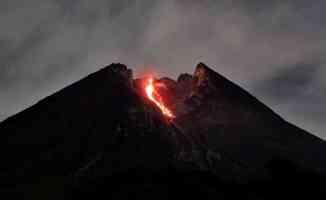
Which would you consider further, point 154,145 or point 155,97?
point 155,97

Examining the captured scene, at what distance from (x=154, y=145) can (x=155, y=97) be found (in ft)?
113

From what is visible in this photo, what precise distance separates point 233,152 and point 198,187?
1186 inches

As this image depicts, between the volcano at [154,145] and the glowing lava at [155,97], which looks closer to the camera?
the volcano at [154,145]

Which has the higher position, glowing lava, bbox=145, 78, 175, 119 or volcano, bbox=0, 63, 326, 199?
glowing lava, bbox=145, 78, 175, 119

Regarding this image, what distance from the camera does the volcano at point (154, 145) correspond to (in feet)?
270

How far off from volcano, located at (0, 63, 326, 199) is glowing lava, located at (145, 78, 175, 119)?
1.64 feet

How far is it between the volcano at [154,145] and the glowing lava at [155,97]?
499mm

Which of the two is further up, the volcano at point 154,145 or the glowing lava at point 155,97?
the glowing lava at point 155,97

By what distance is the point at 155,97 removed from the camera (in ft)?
449

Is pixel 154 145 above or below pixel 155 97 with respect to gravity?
below

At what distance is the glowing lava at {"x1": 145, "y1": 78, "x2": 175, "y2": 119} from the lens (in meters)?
128

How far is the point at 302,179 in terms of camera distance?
72125mm

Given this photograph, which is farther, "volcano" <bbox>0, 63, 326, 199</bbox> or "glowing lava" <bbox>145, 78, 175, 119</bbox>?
"glowing lava" <bbox>145, 78, 175, 119</bbox>

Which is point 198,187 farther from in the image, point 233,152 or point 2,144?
point 2,144
